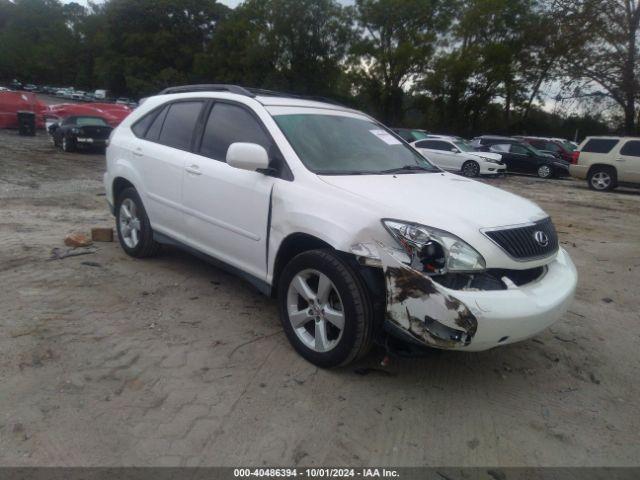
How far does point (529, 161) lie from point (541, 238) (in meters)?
19.6

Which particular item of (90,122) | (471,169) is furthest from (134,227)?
(471,169)

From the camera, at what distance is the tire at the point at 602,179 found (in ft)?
55.1

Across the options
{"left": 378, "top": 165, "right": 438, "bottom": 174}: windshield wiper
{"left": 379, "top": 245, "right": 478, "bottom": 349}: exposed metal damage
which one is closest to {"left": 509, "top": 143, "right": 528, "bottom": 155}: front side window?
{"left": 378, "top": 165, "right": 438, "bottom": 174}: windshield wiper

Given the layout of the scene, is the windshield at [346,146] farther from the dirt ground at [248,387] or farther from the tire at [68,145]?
the tire at [68,145]

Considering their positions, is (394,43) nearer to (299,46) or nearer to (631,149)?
(299,46)

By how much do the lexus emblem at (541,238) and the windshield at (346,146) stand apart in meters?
1.14

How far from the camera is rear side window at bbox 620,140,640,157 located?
16297 mm

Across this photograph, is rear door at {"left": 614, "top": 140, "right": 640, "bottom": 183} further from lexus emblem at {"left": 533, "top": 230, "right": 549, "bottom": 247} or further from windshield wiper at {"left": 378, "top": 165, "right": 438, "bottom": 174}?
lexus emblem at {"left": 533, "top": 230, "right": 549, "bottom": 247}

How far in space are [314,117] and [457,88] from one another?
1520 inches

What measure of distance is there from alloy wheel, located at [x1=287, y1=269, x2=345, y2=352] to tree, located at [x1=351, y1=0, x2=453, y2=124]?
3889 centimetres

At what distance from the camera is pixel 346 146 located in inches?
163

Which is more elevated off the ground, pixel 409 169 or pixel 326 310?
pixel 409 169

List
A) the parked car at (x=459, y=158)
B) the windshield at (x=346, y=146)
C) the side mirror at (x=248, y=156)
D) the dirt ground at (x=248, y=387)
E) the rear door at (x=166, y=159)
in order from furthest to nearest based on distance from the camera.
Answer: the parked car at (x=459, y=158), the rear door at (x=166, y=159), the windshield at (x=346, y=146), the side mirror at (x=248, y=156), the dirt ground at (x=248, y=387)

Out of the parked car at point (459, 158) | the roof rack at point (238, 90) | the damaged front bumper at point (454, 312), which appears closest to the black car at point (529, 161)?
the parked car at point (459, 158)
